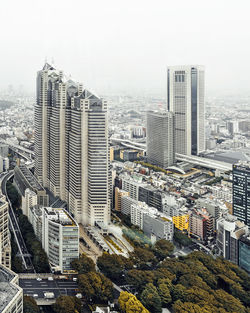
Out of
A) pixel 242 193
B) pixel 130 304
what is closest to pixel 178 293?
pixel 130 304

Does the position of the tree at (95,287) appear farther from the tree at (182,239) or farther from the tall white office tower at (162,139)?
the tall white office tower at (162,139)

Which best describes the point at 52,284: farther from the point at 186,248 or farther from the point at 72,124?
the point at 72,124

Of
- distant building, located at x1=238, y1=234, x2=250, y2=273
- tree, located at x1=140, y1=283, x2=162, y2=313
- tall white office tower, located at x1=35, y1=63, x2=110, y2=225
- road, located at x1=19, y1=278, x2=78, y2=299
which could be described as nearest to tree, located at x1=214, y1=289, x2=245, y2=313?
tree, located at x1=140, y1=283, x2=162, y2=313

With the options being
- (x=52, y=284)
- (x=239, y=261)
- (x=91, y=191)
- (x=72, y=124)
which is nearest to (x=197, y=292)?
(x=239, y=261)

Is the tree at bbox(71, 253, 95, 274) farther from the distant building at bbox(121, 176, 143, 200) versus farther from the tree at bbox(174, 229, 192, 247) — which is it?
the distant building at bbox(121, 176, 143, 200)

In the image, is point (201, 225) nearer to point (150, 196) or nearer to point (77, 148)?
point (150, 196)
